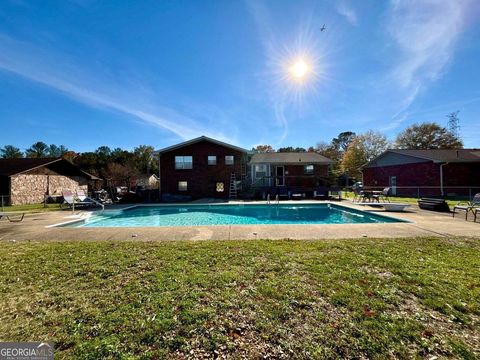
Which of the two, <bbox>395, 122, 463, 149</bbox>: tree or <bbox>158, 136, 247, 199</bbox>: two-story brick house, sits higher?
<bbox>395, 122, 463, 149</bbox>: tree

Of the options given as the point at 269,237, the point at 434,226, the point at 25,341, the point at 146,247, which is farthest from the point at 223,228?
the point at 434,226

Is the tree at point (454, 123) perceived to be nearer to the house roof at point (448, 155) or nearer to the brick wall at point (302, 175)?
the house roof at point (448, 155)

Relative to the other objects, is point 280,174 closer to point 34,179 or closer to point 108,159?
point 34,179

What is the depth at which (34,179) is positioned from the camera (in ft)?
71.1

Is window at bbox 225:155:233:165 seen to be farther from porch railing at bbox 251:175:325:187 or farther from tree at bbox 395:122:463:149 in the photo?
tree at bbox 395:122:463:149

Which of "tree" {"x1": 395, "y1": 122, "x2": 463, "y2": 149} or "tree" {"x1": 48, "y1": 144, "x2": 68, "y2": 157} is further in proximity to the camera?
"tree" {"x1": 48, "y1": 144, "x2": 68, "y2": 157}

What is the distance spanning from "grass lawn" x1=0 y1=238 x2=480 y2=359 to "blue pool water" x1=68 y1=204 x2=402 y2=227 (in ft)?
22.3

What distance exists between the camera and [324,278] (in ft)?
11.8

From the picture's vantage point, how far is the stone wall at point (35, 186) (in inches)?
787

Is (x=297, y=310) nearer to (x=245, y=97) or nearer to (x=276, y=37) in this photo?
(x=276, y=37)

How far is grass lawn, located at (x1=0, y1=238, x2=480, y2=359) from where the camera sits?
2240 millimetres

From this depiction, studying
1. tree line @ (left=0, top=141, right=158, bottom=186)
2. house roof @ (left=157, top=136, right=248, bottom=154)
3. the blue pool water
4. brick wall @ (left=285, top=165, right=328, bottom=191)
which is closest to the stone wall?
tree line @ (left=0, top=141, right=158, bottom=186)

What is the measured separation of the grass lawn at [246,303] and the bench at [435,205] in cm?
917

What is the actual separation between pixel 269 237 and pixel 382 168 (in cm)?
2692
